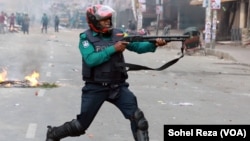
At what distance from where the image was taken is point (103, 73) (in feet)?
19.4

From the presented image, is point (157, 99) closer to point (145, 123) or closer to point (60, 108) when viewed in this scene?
point (60, 108)

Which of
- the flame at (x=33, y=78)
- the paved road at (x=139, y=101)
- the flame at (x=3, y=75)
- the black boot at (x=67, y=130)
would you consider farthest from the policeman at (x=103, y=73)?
the flame at (x=3, y=75)

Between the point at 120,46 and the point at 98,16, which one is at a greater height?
the point at 98,16

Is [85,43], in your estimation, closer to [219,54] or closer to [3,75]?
[3,75]

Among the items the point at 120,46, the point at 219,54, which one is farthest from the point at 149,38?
the point at 219,54

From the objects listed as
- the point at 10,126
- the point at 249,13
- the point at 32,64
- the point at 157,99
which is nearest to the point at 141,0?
the point at 249,13

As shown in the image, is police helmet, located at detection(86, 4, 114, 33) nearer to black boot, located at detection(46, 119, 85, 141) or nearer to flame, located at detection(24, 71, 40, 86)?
black boot, located at detection(46, 119, 85, 141)

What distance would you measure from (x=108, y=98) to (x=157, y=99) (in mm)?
5521
